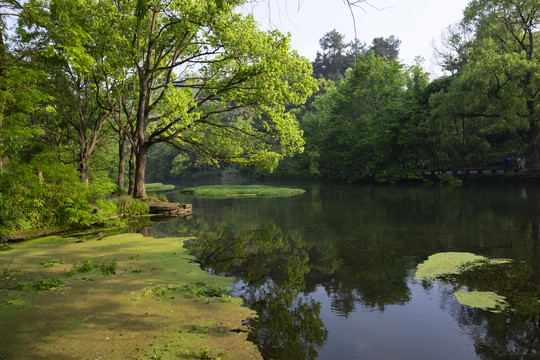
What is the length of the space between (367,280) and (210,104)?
17458mm

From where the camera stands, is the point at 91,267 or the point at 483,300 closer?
the point at 483,300

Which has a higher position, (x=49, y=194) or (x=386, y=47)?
(x=386, y=47)

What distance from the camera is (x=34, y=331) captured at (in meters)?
4.77

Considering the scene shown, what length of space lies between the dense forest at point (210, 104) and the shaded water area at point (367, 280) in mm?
3991

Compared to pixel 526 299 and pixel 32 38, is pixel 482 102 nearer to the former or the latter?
pixel 526 299

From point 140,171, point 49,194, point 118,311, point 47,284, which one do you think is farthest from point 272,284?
point 140,171

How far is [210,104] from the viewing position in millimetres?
22203

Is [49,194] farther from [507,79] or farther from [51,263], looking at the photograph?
[507,79]

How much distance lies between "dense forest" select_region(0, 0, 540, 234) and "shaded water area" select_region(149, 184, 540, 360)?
3.99m

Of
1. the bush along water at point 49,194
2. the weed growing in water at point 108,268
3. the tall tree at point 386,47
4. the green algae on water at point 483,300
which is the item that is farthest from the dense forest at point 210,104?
the tall tree at point 386,47

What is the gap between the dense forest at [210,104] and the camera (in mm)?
12039

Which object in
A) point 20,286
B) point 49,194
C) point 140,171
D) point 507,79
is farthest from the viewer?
point 507,79

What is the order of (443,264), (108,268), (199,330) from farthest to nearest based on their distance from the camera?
(443,264), (108,268), (199,330)

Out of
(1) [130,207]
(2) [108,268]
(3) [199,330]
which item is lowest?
(3) [199,330]
